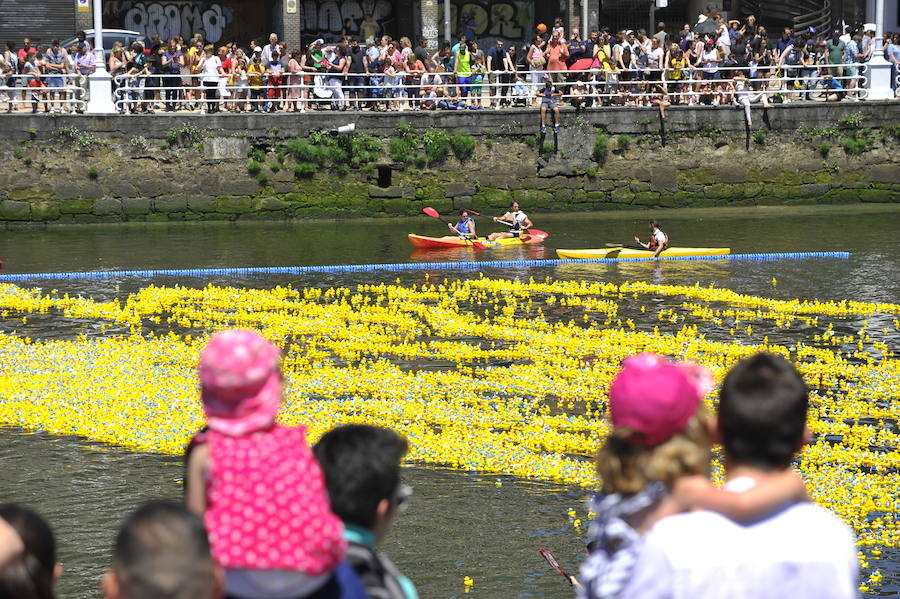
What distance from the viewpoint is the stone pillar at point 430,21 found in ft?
120

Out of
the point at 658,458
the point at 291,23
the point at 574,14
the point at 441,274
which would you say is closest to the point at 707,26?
the point at 574,14

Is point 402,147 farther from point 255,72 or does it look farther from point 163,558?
point 163,558

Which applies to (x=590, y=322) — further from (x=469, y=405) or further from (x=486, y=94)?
(x=486, y=94)

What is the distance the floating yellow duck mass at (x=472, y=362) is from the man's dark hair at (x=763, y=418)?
4.77 m

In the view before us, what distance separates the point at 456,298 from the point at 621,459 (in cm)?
1596

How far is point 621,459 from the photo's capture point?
14.2 feet

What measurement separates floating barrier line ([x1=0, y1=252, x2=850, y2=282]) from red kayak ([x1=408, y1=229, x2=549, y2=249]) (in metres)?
1.50

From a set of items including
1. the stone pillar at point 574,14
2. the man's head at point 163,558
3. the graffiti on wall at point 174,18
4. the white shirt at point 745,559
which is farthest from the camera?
the stone pillar at point 574,14

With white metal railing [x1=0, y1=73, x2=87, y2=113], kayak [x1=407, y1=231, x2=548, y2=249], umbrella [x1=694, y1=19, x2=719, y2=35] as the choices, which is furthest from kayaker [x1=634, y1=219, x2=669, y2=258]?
white metal railing [x1=0, y1=73, x2=87, y2=113]

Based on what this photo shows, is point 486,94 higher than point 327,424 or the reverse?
higher


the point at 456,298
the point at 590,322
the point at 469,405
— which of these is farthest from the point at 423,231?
the point at 469,405

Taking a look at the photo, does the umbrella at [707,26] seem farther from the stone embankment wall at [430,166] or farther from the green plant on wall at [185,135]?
the green plant on wall at [185,135]

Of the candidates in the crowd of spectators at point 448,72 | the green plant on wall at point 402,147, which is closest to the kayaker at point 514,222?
the crowd of spectators at point 448,72

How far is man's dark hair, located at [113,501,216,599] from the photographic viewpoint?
380 cm
